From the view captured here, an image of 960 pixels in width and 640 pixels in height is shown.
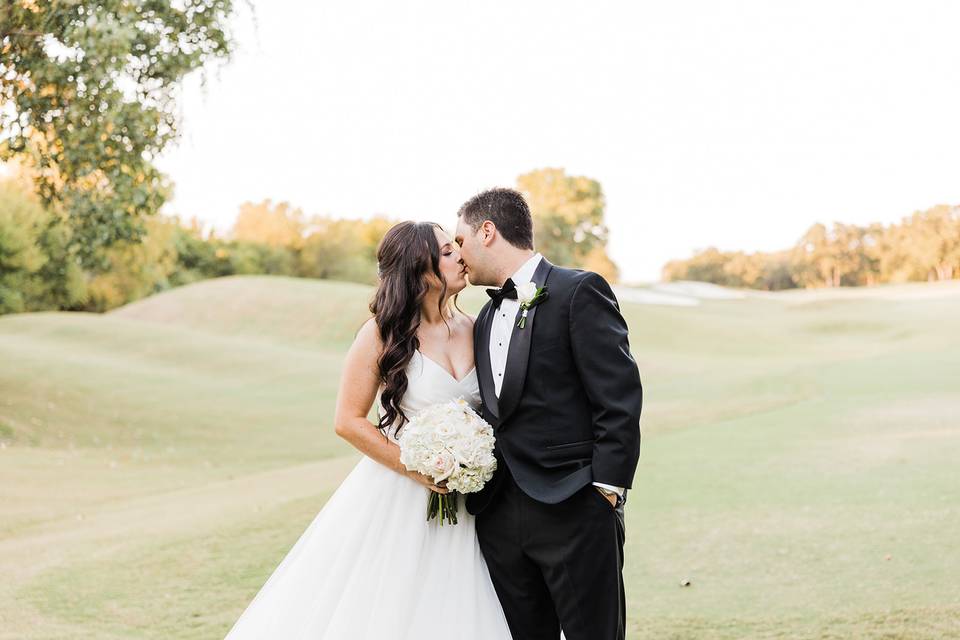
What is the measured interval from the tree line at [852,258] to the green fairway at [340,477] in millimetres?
23940

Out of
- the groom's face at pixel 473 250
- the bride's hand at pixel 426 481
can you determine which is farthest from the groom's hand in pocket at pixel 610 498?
the groom's face at pixel 473 250

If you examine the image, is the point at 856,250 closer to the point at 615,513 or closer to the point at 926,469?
the point at 926,469

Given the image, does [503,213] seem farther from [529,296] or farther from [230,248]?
[230,248]

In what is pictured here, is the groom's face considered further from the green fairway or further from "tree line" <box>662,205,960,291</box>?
"tree line" <box>662,205,960,291</box>

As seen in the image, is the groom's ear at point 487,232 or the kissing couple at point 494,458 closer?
the kissing couple at point 494,458

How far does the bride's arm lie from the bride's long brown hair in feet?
0.19

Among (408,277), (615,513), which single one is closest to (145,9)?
(408,277)

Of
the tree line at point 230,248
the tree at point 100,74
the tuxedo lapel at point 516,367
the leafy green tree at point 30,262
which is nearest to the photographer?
the tuxedo lapel at point 516,367

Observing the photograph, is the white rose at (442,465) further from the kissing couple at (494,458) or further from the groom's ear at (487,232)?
the groom's ear at (487,232)

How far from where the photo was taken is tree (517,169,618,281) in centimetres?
6375

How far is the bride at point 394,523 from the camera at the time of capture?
165 inches

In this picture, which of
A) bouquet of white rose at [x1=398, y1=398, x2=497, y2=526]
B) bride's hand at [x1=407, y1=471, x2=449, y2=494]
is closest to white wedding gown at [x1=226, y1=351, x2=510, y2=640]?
bride's hand at [x1=407, y1=471, x2=449, y2=494]

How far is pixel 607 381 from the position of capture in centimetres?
388

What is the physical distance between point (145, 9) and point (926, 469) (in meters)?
9.69
